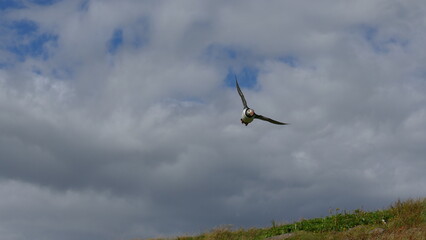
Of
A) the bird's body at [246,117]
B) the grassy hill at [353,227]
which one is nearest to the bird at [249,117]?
the bird's body at [246,117]

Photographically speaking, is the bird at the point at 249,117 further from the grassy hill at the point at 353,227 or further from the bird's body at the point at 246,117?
the grassy hill at the point at 353,227

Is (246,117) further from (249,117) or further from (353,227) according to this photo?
(353,227)

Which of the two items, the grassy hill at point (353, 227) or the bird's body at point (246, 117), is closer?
the bird's body at point (246, 117)

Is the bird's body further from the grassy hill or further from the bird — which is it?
the grassy hill

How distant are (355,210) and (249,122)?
13.1 m

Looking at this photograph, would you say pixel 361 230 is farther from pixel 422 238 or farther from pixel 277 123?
pixel 277 123

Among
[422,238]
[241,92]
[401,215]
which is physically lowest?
[422,238]

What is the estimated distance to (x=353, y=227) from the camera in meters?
21.8

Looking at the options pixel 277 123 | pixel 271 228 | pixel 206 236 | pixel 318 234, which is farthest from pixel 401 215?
pixel 277 123

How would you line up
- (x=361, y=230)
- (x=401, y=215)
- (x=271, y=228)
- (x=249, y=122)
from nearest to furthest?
1. (x=249, y=122)
2. (x=361, y=230)
3. (x=401, y=215)
4. (x=271, y=228)

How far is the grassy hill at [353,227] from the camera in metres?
20.0

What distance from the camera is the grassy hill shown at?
65.6 ft

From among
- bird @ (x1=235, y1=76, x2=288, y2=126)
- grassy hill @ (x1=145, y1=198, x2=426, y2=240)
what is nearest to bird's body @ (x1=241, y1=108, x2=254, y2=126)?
bird @ (x1=235, y1=76, x2=288, y2=126)

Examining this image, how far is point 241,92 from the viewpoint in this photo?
13.7 metres
